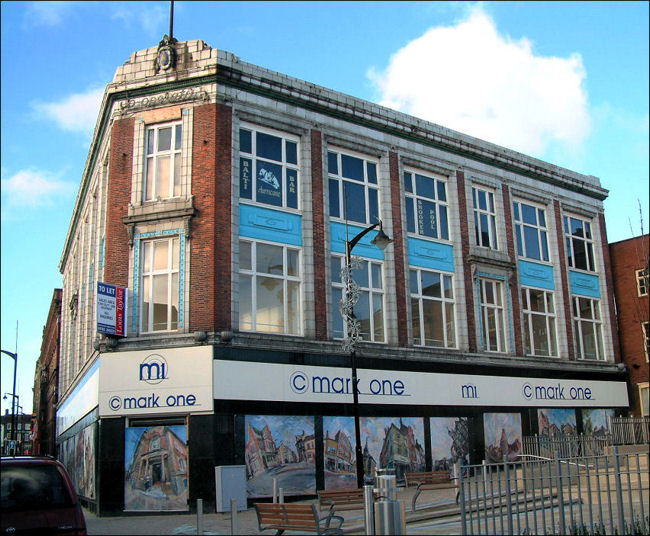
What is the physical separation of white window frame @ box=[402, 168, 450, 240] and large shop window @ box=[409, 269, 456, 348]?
5.44 ft

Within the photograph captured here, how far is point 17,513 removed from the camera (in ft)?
34.1

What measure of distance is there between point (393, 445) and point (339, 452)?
98.9 inches

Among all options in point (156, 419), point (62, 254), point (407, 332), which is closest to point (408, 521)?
point (156, 419)

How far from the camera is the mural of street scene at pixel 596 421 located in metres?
33.5

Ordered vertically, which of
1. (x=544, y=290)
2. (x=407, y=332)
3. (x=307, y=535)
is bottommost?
(x=307, y=535)

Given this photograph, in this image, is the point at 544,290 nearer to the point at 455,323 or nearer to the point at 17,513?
the point at 455,323

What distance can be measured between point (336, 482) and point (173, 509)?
18.6ft

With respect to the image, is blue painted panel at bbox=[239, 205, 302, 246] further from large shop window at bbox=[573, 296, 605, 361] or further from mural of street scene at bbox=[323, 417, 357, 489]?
large shop window at bbox=[573, 296, 605, 361]

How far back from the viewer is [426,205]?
30578 mm

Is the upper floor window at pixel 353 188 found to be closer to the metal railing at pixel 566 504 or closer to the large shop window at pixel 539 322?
the large shop window at pixel 539 322

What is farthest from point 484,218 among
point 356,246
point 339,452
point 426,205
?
point 339,452

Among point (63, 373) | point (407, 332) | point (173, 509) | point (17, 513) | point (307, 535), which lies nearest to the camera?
point (17, 513)

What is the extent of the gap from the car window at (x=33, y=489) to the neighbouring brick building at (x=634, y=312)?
31318 mm

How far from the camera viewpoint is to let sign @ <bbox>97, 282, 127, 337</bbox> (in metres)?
22.6
